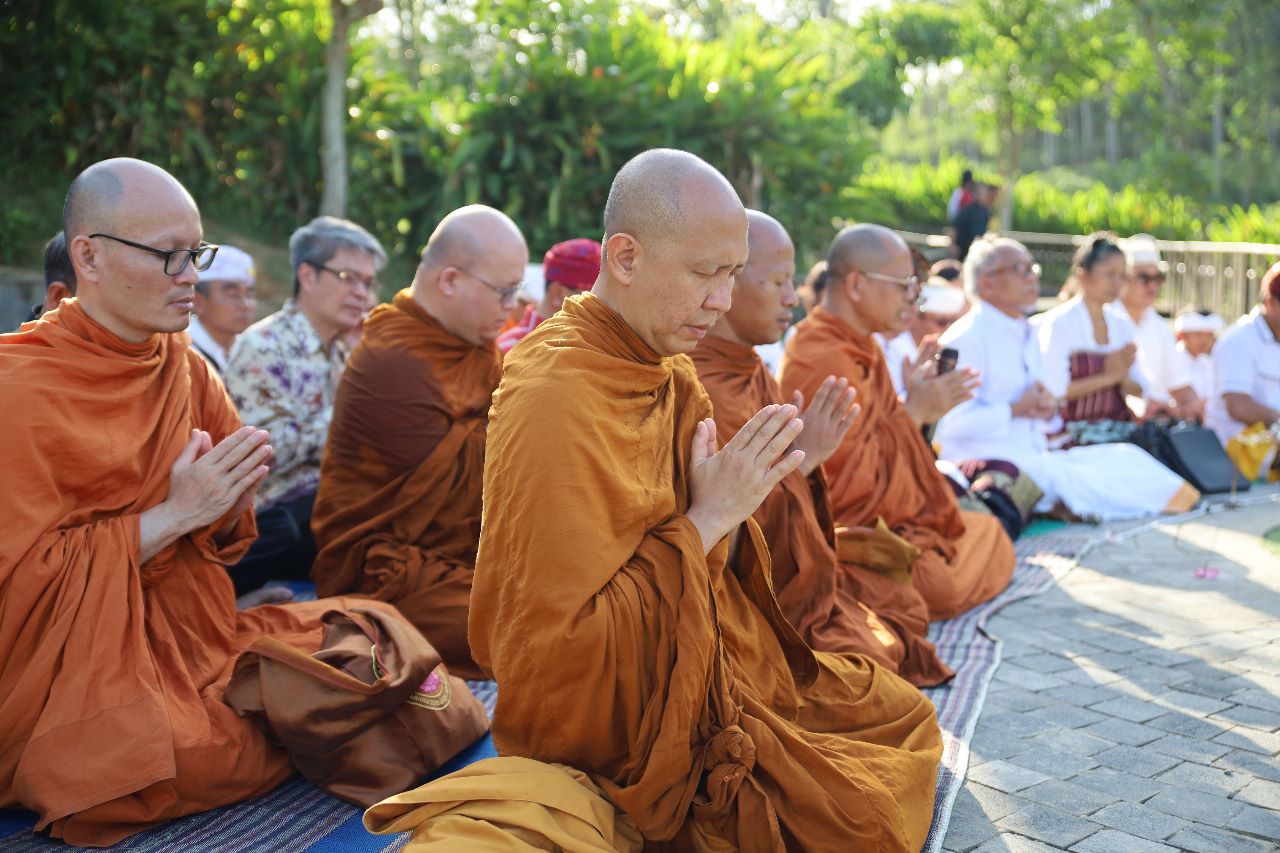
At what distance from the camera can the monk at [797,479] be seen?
4555 millimetres

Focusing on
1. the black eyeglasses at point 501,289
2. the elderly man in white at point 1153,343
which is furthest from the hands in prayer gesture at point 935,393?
the elderly man in white at point 1153,343

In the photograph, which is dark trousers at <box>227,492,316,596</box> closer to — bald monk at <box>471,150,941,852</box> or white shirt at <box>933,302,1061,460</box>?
bald monk at <box>471,150,941,852</box>

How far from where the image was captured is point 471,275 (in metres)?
5.26

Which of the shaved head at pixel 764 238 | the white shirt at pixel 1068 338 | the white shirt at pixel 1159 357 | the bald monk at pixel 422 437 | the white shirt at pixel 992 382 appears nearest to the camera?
the shaved head at pixel 764 238

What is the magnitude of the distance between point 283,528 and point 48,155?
773 centimetres

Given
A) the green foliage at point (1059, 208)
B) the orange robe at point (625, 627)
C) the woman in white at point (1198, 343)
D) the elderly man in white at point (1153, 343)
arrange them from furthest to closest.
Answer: the green foliage at point (1059, 208) < the woman in white at point (1198, 343) < the elderly man in white at point (1153, 343) < the orange robe at point (625, 627)

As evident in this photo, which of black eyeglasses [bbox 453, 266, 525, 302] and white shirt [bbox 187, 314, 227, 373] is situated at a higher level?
black eyeglasses [bbox 453, 266, 525, 302]

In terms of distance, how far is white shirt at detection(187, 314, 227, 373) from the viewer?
Result: 6.50 m

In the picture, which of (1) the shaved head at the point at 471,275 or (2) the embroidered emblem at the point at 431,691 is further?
(1) the shaved head at the point at 471,275

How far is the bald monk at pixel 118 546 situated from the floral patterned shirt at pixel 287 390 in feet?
5.65

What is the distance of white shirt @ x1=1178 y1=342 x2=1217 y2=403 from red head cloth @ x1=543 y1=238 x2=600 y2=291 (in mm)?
6175

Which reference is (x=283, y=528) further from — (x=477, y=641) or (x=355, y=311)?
(x=477, y=641)

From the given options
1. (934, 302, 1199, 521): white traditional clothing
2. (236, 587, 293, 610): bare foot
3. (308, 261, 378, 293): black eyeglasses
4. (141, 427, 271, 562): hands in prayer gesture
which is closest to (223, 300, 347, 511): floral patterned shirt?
(308, 261, 378, 293): black eyeglasses

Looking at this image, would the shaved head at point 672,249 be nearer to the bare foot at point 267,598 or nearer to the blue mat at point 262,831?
the blue mat at point 262,831
